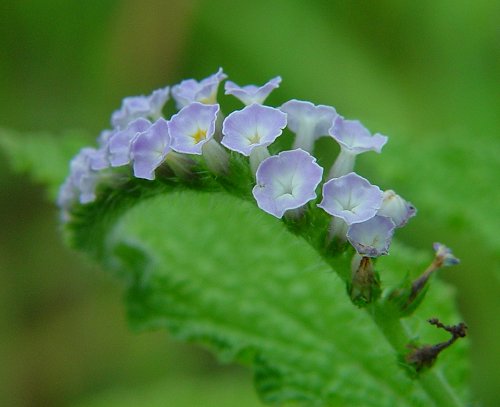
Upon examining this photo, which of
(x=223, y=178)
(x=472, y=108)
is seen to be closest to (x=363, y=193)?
(x=223, y=178)

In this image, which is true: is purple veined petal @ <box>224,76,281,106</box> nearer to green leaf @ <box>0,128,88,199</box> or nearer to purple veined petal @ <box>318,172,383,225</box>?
purple veined petal @ <box>318,172,383,225</box>

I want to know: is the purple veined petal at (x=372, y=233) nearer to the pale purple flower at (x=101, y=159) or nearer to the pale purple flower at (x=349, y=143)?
the pale purple flower at (x=349, y=143)

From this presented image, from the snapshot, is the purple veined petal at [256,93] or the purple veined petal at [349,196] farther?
the purple veined petal at [256,93]

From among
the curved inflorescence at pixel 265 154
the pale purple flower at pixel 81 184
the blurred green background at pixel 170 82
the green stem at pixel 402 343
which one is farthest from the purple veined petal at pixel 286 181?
the blurred green background at pixel 170 82

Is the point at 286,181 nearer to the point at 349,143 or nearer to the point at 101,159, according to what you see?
the point at 349,143

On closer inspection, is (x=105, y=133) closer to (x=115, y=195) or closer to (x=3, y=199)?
(x=115, y=195)

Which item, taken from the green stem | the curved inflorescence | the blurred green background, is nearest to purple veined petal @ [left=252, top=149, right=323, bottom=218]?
the curved inflorescence
